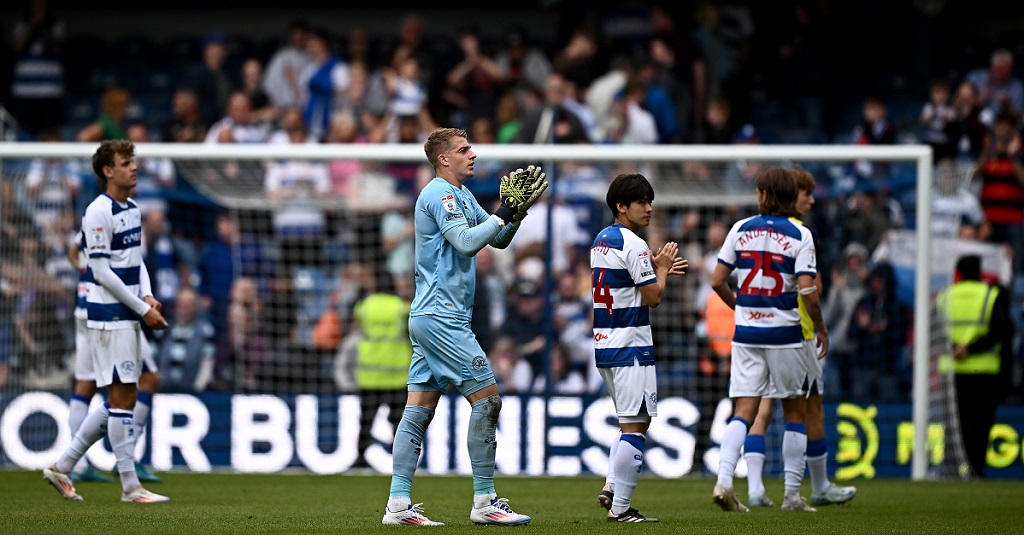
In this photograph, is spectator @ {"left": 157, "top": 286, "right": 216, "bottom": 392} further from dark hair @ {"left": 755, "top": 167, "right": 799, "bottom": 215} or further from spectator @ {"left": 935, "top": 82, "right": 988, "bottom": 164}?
spectator @ {"left": 935, "top": 82, "right": 988, "bottom": 164}

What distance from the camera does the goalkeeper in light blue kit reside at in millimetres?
7594

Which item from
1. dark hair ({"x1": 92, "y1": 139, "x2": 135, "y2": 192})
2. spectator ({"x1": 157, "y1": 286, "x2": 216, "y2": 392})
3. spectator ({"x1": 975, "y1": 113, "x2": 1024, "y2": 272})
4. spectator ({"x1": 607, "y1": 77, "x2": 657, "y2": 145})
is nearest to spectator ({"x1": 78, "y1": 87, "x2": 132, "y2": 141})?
spectator ({"x1": 157, "y1": 286, "x2": 216, "y2": 392})

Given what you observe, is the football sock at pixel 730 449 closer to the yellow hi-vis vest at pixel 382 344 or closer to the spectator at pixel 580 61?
the yellow hi-vis vest at pixel 382 344

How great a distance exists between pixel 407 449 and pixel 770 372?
2564 millimetres

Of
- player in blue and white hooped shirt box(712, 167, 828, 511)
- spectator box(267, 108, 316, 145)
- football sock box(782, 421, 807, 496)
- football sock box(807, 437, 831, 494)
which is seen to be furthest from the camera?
spectator box(267, 108, 316, 145)

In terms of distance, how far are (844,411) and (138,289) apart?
6791mm

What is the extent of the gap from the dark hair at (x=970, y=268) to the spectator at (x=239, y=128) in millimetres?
8042

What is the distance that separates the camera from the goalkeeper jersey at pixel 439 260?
25.0ft

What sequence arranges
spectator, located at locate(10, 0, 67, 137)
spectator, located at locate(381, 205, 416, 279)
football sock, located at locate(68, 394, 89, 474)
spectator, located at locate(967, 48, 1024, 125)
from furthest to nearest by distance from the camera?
spectator, located at locate(10, 0, 67, 137)
spectator, located at locate(967, 48, 1024, 125)
spectator, located at locate(381, 205, 416, 279)
football sock, located at locate(68, 394, 89, 474)

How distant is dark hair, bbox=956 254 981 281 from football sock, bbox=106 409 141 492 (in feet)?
26.6

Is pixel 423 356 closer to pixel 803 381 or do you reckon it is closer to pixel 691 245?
pixel 803 381

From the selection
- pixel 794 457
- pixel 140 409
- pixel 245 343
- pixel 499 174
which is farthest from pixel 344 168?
pixel 794 457

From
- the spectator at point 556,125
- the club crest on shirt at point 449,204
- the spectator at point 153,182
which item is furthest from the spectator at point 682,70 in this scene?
the club crest on shirt at point 449,204

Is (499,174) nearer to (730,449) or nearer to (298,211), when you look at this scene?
(298,211)
